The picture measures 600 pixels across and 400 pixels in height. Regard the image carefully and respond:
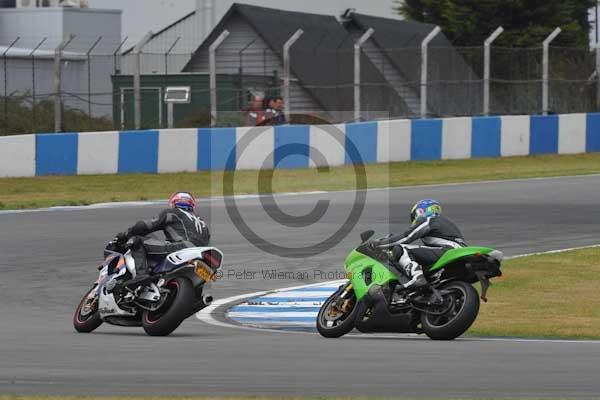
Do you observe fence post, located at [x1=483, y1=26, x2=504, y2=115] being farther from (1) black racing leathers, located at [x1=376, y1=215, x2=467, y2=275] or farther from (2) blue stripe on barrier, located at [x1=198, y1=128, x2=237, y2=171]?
(1) black racing leathers, located at [x1=376, y1=215, x2=467, y2=275]

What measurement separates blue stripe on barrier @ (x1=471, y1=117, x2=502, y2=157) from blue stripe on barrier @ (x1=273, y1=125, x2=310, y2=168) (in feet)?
14.0

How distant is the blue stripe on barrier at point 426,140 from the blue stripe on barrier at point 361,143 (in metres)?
1.20

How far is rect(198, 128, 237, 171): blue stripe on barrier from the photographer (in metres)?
24.2

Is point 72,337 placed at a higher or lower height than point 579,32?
lower

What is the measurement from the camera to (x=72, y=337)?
1008 centimetres

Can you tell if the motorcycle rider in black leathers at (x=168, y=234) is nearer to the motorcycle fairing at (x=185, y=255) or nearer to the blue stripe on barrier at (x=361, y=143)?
the motorcycle fairing at (x=185, y=255)

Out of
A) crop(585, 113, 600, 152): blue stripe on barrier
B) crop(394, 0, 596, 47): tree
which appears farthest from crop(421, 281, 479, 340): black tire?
crop(394, 0, 596, 47): tree

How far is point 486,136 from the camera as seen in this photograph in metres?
28.4

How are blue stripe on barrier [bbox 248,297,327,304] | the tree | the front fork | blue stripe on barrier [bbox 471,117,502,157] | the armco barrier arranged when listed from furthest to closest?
the tree
blue stripe on barrier [bbox 471,117,502,157]
the armco barrier
blue stripe on barrier [bbox 248,297,327,304]
the front fork

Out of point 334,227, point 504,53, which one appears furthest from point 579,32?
point 334,227

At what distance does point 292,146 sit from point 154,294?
15.2 metres

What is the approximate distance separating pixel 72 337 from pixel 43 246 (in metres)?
5.86

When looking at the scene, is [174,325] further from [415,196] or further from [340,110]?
[340,110]

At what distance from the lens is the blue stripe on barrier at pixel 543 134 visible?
95.9 ft
